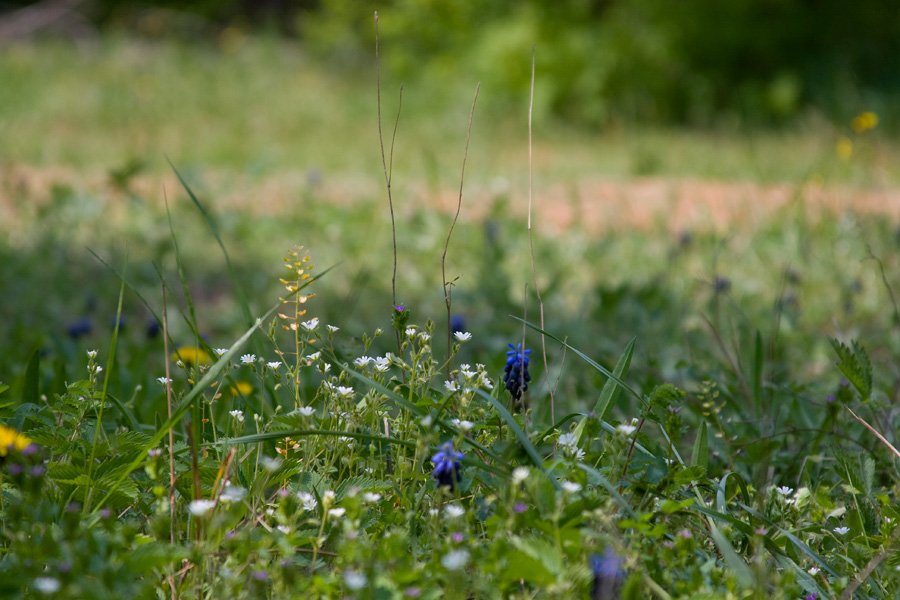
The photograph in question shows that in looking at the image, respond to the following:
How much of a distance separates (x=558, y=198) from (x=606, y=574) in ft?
14.4

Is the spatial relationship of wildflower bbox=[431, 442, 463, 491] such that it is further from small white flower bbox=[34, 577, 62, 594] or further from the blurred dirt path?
the blurred dirt path

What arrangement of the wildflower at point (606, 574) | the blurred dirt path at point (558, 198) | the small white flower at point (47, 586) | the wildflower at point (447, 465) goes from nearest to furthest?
the small white flower at point (47, 586), the wildflower at point (606, 574), the wildflower at point (447, 465), the blurred dirt path at point (558, 198)

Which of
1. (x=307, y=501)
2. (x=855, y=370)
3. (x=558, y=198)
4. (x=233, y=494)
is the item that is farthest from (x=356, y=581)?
(x=558, y=198)

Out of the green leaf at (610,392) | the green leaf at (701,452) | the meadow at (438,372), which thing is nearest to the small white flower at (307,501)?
the meadow at (438,372)

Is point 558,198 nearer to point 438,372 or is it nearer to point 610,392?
point 610,392

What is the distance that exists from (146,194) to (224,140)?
9.73ft

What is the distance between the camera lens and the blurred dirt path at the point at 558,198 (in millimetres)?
4246

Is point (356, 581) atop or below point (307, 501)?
atop

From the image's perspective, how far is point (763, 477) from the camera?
1598mm

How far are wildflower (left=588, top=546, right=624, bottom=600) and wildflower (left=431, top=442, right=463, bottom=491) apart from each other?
0.69ft

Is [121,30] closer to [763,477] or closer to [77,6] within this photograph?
[77,6]

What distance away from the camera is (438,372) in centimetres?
130

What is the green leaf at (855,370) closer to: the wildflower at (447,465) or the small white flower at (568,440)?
the small white flower at (568,440)

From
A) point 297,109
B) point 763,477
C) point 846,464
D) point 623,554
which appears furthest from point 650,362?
point 297,109
